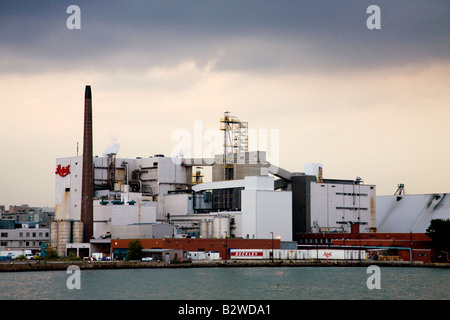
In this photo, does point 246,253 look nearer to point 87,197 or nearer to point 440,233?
point 87,197

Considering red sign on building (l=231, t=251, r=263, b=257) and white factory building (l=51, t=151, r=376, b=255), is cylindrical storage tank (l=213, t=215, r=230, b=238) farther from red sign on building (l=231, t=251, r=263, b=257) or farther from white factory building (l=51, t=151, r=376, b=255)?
red sign on building (l=231, t=251, r=263, b=257)

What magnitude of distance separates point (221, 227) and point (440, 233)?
27515 mm

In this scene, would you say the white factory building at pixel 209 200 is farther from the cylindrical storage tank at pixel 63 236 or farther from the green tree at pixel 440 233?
the green tree at pixel 440 233

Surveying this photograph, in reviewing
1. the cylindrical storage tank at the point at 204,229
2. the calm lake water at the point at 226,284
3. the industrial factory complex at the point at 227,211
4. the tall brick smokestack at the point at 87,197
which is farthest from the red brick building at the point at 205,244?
the calm lake water at the point at 226,284

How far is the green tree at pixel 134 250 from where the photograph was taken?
9238cm

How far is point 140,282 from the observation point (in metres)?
65.3

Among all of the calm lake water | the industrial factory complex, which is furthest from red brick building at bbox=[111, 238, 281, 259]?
the calm lake water

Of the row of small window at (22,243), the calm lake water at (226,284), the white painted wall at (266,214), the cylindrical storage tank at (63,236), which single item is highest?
the white painted wall at (266,214)

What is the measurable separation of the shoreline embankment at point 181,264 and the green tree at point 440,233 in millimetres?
5288

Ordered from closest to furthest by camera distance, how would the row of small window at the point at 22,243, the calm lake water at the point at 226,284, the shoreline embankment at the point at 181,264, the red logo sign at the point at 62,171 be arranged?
the calm lake water at the point at 226,284
the shoreline embankment at the point at 181,264
the red logo sign at the point at 62,171
the row of small window at the point at 22,243

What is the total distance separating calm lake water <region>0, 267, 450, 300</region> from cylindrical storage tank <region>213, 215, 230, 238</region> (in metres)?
16.9

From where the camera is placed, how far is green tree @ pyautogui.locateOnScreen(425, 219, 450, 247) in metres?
95.8

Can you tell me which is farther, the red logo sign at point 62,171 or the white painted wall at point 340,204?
the white painted wall at point 340,204
